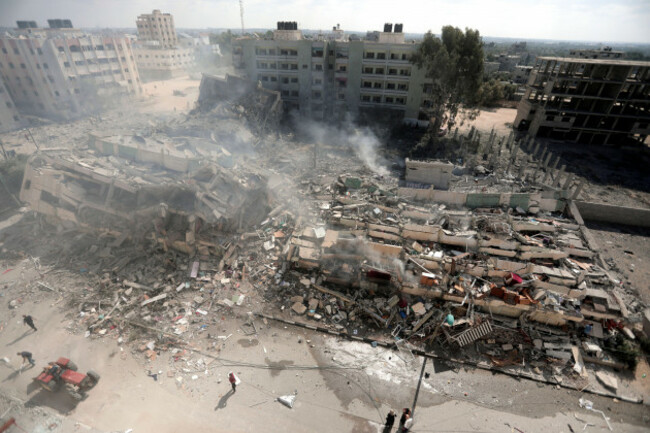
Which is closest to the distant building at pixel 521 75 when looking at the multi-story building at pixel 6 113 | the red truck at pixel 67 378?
the red truck at pixel 67 378

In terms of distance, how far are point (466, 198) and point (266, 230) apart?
11506 mm

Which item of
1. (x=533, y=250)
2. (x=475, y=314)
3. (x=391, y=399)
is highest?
(x=533, y=250)

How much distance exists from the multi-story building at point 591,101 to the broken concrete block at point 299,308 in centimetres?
3368

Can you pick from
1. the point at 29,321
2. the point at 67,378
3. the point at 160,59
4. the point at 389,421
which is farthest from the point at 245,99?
the point at 160,59

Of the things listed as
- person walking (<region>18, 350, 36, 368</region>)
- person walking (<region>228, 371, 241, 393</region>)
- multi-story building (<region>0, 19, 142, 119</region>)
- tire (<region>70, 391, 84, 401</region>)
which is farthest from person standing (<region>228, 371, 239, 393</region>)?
multi-story building (<region>0, 19, 142, 119</region>)

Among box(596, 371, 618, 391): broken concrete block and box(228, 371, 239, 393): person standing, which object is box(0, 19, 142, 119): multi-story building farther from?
box(596, 371, 618, 391): broken concrete block

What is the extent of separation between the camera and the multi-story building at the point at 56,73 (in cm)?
3616

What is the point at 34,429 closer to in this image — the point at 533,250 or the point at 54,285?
the point at 54,285

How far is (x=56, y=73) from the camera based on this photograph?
36.9 metres

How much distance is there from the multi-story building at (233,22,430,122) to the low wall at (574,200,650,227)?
18.4 metres

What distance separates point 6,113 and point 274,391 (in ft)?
137

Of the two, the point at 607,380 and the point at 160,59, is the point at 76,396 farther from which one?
the point at 160,59

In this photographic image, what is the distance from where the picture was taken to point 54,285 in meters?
13.8

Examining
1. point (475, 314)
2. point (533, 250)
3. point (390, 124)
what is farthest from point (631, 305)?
point (390, 124)
